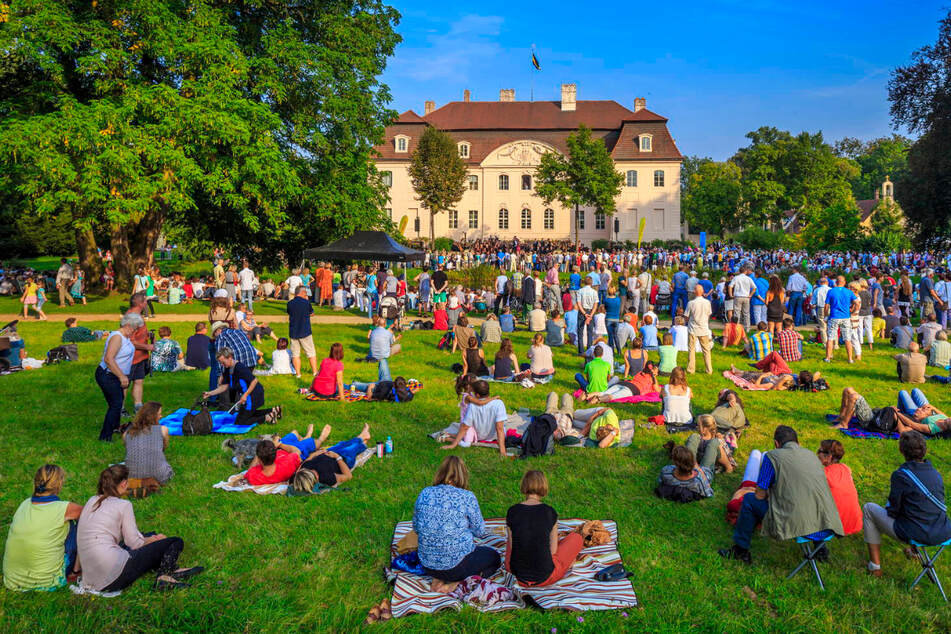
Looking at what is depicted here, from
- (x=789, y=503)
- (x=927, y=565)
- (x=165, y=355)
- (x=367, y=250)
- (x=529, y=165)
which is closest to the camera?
(x=927, y=565)

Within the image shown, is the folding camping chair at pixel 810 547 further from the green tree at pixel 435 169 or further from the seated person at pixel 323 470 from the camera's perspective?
the green tree at pixel 435 169

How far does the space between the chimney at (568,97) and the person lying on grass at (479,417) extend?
60.1m

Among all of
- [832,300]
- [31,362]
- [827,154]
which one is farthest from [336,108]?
[827,154]

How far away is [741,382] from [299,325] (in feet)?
28.8

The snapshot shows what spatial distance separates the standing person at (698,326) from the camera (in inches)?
528

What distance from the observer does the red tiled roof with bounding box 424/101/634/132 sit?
63.2 m

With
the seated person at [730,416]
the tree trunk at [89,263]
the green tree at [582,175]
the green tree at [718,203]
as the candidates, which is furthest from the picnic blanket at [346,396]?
the green tree at [718,203]

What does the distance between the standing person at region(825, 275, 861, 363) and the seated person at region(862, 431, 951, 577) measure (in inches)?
369

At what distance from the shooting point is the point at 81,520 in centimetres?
522

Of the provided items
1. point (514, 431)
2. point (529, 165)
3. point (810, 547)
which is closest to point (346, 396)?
point (514, 431)

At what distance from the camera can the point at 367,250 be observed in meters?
21.2

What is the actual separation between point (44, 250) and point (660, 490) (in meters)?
50.3

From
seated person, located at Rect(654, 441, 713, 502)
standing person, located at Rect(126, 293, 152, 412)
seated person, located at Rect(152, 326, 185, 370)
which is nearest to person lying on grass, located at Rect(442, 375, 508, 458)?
seated person, located at Rect(654, 441, 713, 502)

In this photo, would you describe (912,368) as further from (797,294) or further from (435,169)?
(435,169)
